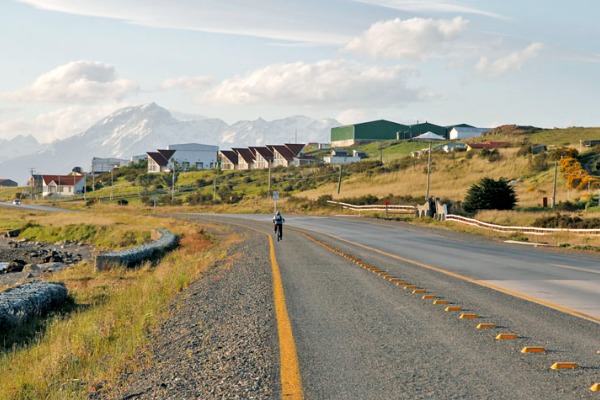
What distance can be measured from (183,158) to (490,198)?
123m

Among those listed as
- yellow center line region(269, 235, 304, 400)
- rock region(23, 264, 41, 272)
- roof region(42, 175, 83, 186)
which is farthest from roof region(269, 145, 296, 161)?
yellow center line region(269, 235, 304, 400)

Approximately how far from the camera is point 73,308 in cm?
1770

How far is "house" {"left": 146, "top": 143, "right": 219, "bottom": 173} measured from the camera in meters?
160

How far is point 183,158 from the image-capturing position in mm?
170375

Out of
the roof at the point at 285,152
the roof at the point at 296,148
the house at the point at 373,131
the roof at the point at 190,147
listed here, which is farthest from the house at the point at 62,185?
the house at the point at 373,131

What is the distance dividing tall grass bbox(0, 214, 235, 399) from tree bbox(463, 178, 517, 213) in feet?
126

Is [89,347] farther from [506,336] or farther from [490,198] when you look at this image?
[490,198]

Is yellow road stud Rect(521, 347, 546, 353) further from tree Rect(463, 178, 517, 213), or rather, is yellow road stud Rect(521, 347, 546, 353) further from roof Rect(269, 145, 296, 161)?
roof Rect(269, 145, 296, 161)

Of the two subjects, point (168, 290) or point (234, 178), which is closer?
point (168, 290)

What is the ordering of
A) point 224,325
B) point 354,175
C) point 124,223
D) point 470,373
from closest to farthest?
point 470,373
point 224,325
point 124,223
point 354,175

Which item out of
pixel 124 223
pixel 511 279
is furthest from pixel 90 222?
pixel 511 279

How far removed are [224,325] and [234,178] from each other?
116m

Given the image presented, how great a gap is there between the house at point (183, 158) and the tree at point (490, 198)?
10547cm

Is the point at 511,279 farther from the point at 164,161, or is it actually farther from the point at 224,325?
the point at 164,161
